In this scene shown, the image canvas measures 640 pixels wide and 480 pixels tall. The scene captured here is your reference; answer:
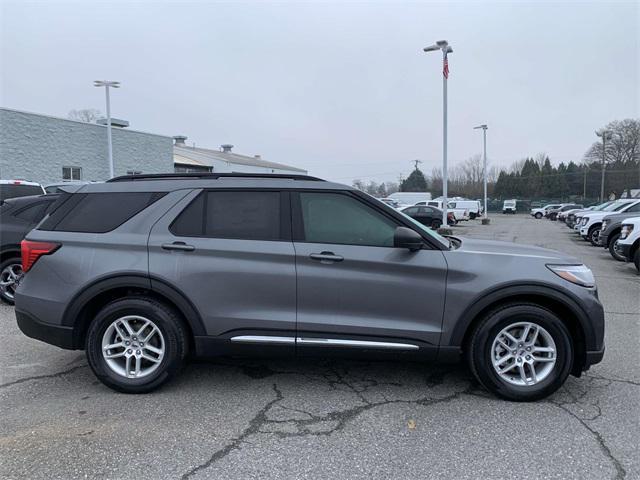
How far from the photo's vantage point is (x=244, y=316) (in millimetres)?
3711

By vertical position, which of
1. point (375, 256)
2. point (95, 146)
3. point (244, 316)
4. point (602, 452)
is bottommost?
point (602, 452)

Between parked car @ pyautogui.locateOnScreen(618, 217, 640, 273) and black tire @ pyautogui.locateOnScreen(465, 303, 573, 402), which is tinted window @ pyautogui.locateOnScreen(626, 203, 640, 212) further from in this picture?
black tire @ pyautogui.locateOnScreen(465, 303, 573, 402)

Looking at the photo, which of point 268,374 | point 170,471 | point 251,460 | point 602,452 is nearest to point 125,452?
point 170,471

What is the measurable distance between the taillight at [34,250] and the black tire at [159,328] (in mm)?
711

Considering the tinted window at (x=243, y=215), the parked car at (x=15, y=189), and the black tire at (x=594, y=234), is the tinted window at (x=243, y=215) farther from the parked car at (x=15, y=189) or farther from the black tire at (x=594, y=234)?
the black tire at (x=594, y=234)

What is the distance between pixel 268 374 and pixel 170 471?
1558mm

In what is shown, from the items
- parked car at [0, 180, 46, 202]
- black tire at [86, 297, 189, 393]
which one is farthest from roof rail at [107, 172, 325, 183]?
parked car at [0, 180, 46, 202]

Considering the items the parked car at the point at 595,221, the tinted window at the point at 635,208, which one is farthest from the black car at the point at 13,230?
the tinted window at the point at 635,208

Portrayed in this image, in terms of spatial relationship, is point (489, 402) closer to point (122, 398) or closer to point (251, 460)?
point (251, 460)

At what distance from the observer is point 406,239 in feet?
11.7

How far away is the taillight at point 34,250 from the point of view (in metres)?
3.89

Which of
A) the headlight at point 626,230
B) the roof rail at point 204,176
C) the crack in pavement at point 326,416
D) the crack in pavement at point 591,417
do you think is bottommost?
the crack in pavement at point 591,417

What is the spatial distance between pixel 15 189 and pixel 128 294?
825cm

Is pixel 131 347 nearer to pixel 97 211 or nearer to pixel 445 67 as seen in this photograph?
pixel 97 211
